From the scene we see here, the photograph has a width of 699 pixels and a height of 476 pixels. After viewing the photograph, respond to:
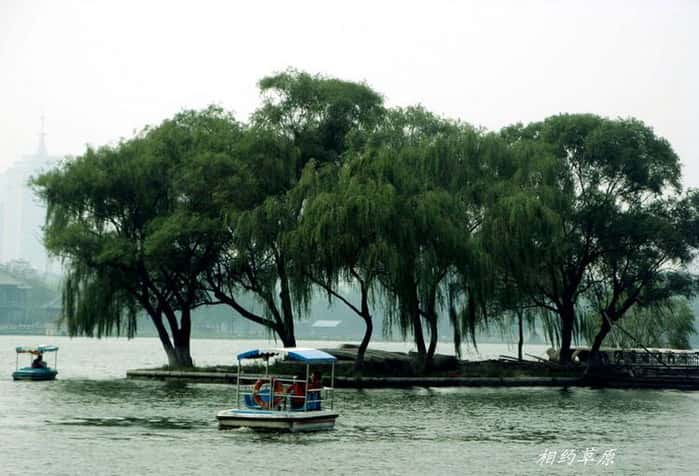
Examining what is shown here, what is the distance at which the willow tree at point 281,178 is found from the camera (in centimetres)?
6250

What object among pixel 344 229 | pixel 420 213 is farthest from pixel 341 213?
pixel 420 213

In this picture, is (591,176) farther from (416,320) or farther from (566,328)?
(416,320)

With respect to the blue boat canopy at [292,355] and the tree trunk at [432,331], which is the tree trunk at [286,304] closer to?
the tree trunk at [432,331]

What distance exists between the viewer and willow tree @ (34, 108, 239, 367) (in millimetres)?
63625

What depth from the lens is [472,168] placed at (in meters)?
66.4

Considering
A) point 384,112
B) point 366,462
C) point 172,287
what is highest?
point 384,112

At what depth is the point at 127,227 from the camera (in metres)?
66.9

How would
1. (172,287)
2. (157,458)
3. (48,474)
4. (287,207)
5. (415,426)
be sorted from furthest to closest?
(172,287) → (287,207) → (415,426) → (157,458) → (48,474)

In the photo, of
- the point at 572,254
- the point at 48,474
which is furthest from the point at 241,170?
the point at 48,474

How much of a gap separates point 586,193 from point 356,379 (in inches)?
812

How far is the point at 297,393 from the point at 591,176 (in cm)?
3740

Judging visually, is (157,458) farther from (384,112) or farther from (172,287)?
(384,112)

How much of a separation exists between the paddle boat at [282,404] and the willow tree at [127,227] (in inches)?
870
